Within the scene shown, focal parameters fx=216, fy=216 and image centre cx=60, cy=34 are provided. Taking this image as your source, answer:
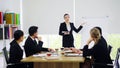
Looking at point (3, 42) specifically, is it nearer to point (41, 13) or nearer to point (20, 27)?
point (20, 27)

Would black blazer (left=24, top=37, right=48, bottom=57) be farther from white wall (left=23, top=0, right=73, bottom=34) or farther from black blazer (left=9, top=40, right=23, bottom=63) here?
white wall (left=23, top=0, right=73, bottom=34)

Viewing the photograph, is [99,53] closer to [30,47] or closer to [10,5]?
[30,47]

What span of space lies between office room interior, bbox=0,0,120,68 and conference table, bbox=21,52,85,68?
2332 millimetres

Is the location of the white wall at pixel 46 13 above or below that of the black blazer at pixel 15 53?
above

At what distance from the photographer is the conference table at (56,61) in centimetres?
345

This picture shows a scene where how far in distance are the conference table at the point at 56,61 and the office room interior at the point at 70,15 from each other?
2.33 meters

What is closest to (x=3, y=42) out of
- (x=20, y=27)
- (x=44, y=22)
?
(x=20, y=27)

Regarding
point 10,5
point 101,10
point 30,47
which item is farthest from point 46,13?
point 30,47

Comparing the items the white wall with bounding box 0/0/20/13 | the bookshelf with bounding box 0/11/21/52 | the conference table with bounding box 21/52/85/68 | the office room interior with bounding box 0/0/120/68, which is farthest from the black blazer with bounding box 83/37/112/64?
the white wall with bounding box 0/0/20/13

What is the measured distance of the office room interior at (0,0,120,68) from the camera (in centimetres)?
619

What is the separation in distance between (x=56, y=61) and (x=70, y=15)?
3.13 meters

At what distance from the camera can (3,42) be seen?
5.68m

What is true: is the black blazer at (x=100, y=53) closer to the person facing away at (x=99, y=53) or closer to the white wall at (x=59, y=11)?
the person facing away at (x=99, y=53)

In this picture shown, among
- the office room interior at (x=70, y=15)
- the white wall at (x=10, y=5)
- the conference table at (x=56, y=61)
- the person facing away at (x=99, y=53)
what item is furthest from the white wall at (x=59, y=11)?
the conference table at (x=56, y=61)
